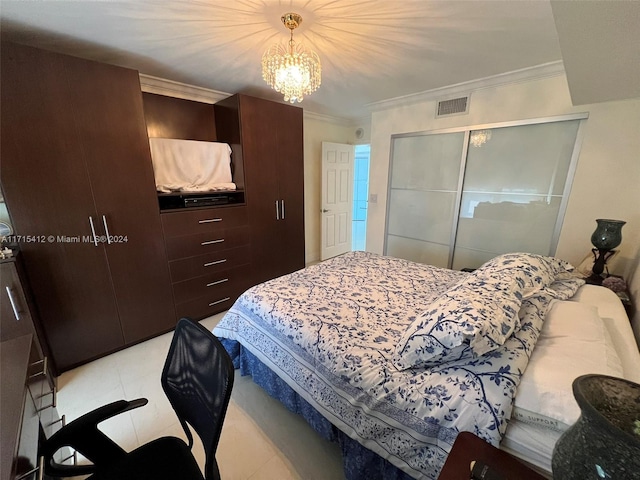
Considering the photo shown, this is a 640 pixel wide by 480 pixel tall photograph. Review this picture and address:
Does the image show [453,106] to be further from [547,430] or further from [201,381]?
[201,381]

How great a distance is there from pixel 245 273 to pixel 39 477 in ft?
7.29

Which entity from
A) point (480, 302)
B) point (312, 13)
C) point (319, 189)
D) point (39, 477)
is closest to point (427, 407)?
point (480, 302)

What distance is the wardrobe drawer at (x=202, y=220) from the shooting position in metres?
2.29

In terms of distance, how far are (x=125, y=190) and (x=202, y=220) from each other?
25.5 inches

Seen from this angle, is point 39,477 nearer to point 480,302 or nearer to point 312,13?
point 480,302

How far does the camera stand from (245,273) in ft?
9.63

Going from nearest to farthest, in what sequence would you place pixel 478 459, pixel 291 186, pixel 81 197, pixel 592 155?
1. pixel 478 459
2. pixel 81 197
3. pixel 592 155
4. pixel 291 186

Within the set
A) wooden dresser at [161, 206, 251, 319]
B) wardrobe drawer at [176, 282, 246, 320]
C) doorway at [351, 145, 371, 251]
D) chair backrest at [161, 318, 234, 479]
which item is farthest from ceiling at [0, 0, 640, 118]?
doorway at [351, 145, 371, 251]

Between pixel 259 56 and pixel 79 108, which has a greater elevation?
pixel 259 56

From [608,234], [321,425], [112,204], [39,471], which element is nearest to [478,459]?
[321,425]

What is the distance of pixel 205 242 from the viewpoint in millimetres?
2541

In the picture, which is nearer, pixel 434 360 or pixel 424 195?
pixel 434 360

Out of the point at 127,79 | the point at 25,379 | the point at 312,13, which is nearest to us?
the point at 25,379

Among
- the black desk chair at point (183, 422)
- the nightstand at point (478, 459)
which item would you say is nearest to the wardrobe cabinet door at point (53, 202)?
the black desk chair at point (183, 422)
